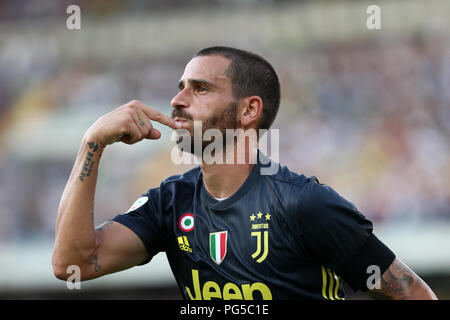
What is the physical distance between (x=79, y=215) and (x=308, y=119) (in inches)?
343

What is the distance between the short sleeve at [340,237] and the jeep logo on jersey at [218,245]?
49 centimetres

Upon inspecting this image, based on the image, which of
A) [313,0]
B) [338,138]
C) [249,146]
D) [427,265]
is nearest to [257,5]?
[313,0]

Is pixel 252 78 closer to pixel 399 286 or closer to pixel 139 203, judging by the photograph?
pixel 139 203

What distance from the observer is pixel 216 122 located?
11.9 ft

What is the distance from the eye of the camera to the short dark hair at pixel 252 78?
3.78 meters

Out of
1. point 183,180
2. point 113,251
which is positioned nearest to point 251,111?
point 183,180

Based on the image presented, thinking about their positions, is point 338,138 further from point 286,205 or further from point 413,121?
point 286,205

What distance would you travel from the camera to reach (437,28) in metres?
12.1

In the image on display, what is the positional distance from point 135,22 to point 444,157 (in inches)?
276

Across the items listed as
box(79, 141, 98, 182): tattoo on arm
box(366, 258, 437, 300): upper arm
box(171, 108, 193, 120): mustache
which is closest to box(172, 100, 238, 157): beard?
box(171, 108, 193, 120): mustache

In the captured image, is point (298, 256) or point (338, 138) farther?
point (338, 138)

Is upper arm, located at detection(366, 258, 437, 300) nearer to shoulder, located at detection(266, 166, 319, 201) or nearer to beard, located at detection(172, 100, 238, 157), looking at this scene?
shoulder, located at detection(266, 166, 319, 201)

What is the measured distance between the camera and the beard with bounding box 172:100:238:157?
3.55 m

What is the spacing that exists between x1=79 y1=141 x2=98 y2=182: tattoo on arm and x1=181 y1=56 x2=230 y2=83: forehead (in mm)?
687
